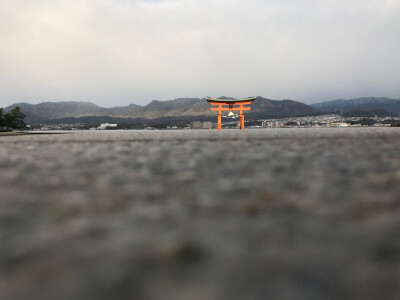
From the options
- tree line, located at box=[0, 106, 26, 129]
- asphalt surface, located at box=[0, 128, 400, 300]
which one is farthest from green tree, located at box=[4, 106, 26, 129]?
asphalt surface, located at box=[0, 128, 400, 300]

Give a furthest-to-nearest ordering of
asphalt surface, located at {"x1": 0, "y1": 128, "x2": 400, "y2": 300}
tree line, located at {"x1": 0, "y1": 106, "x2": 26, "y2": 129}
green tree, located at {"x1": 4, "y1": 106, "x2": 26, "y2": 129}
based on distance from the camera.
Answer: green tree, located at {"x1": 4, "y1": 106, "x2": 26, "y2": 129} < tree line, located at {"x1": 0, "y1": 106, "x2": 26, "y2": 129} < asphalt surface, located at {"x1": 0, "y1": 128, "x2": 400, "y2": 300}

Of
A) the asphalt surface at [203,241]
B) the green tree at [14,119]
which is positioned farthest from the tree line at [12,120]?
the asphalt surface at [203,241]

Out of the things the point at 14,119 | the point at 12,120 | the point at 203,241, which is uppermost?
the point at 14,119

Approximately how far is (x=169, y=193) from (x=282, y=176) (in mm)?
2671

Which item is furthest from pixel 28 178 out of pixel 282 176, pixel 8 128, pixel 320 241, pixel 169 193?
pixel 8 128

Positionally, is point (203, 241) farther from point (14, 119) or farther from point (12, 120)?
point (14, 119)

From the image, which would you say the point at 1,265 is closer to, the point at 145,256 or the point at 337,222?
the point at 145,256

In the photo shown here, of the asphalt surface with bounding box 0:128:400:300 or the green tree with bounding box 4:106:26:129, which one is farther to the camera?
the green tree with bounding box 4:106:26:129

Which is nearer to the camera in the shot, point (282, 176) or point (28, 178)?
point (282, 176)

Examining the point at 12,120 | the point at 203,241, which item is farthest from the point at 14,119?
the point at 203,241

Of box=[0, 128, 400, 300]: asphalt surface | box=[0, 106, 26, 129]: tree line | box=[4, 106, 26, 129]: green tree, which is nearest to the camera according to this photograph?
box=[0, 128, 400, 300]: asphalt surface

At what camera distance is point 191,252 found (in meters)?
2.40

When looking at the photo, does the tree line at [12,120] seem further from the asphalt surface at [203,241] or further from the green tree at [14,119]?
the asphalt surface at [203,241]

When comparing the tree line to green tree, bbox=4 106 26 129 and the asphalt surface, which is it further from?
the asphalt surface
